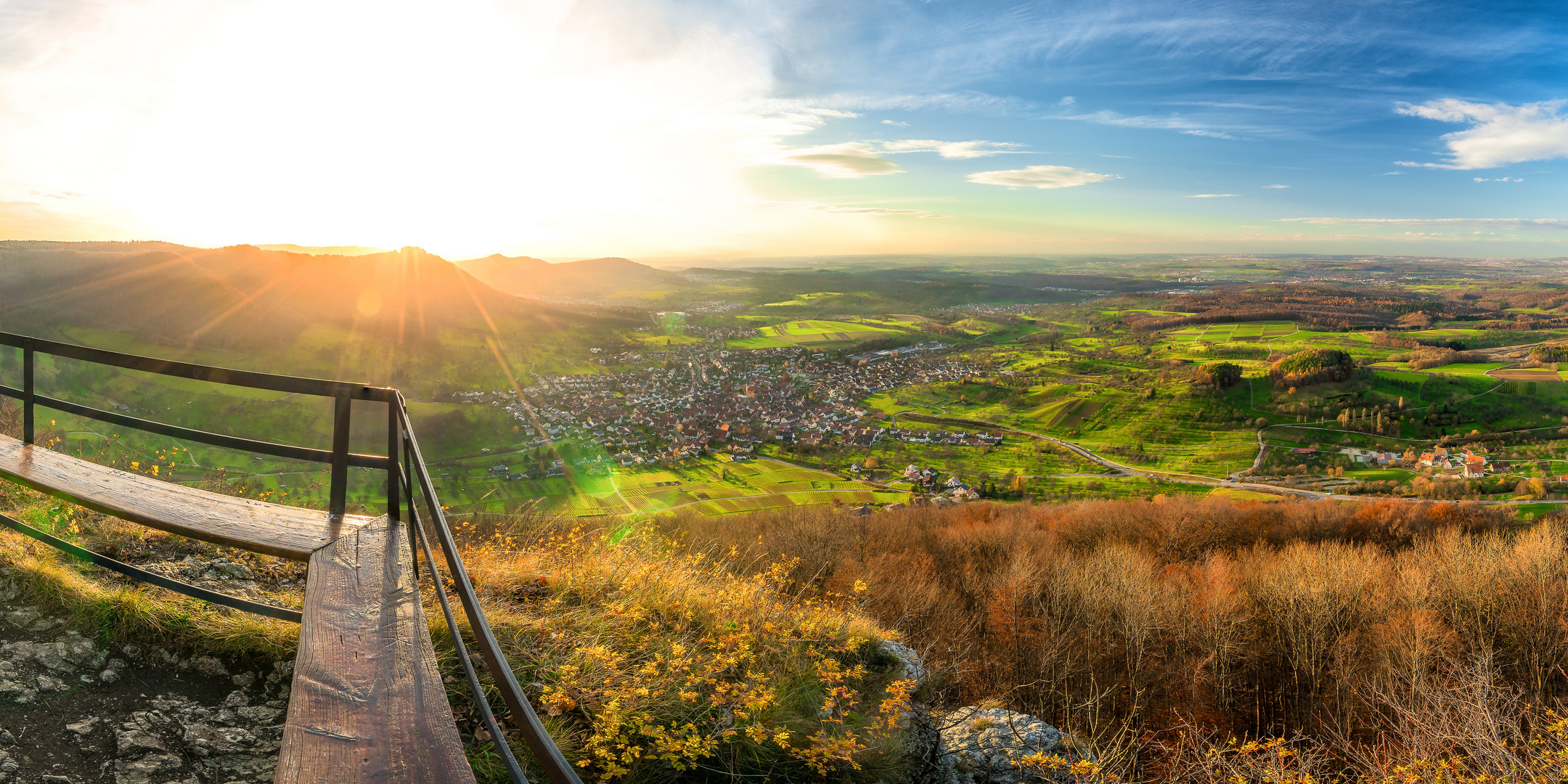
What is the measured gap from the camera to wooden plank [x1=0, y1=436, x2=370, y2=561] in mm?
3461

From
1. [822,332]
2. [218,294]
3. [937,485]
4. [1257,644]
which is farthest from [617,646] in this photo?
[822,332]

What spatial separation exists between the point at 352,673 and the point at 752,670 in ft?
14.0

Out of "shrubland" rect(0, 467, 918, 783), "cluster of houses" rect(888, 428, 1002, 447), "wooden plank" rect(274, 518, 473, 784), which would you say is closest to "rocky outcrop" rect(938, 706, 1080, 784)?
"shrubland" rect(0, 467, 918, 783)

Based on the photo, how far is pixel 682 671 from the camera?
541 centimetres

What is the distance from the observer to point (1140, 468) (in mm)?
66188

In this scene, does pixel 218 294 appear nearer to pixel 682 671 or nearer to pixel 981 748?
pixel 682 671

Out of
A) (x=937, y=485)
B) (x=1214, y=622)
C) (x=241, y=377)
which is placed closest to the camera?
(x=241, y=377)

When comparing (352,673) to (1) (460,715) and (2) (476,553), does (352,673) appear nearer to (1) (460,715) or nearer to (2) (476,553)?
(1) (460,715)

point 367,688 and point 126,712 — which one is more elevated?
point 367,688

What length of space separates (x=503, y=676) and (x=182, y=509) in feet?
12.8

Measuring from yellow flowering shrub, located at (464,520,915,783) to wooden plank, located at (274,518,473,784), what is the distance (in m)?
1.80

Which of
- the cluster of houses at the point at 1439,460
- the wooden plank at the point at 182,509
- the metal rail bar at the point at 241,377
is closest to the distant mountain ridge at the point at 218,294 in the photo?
the wooden plank at the point at 182,509

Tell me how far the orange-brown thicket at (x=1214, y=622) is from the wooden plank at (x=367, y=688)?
7.69 meters

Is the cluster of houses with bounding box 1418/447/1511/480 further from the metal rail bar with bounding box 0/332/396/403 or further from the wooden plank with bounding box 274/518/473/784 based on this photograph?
the metal rail bar with bounding box 0/332/396/403
